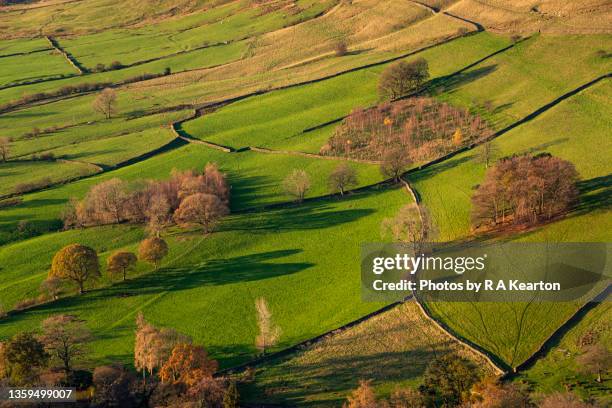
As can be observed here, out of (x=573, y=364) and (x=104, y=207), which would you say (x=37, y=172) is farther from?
(x=573, y=364)

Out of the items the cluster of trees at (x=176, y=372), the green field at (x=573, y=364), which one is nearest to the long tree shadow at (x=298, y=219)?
the cluster of trees at (x=176, y=372)

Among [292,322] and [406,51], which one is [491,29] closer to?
[406,51]

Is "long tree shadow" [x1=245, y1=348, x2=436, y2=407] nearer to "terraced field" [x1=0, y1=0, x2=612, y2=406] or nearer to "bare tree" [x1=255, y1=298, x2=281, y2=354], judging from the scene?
"terraced field" [x1=0, y1=0, x2=612, y2=406]

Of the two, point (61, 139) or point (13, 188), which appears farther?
point (61, 139)

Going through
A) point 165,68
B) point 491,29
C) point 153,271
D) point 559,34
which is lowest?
point 153,271

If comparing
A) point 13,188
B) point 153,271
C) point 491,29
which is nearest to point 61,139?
point 13,188

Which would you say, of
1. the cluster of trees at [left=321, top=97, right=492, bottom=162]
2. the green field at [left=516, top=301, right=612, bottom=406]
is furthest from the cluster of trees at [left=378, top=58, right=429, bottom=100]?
the green field at [left=516, top=301, right=612, bottom=406]
